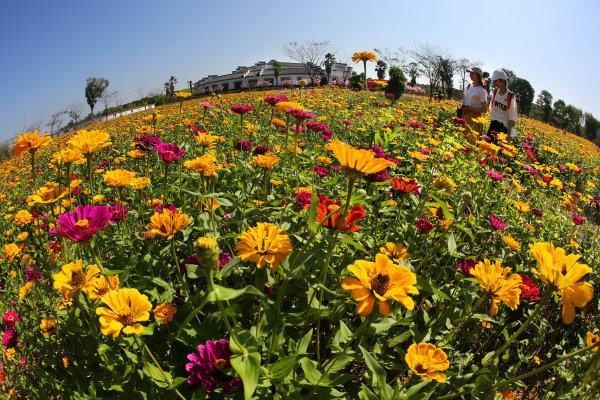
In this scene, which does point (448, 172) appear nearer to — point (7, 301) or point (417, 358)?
point (417, 358)

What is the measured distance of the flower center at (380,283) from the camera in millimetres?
1098

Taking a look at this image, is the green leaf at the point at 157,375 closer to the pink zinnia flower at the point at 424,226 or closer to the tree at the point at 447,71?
the pink zinnia flower at the point at 424,226

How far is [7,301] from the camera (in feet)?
9.29

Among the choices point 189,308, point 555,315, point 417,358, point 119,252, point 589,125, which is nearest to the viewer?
point 417,358

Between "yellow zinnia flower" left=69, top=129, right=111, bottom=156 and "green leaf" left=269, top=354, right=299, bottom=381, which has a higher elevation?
"yellow zinnia flower" left=69, top=129, right=111, bottom=156

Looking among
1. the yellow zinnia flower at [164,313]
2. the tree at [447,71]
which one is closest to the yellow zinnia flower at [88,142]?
the yellow zinnia flower at [164,313]

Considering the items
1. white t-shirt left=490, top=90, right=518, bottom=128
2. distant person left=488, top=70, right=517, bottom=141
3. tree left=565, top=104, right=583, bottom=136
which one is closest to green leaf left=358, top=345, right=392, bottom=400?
distant person left=488, top=70, right=517, bottom=141

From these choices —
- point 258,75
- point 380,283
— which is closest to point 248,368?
point 380,283

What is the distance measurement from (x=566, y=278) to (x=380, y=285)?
55 centimetres

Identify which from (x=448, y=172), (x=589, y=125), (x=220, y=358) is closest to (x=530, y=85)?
(x=589, y=125)

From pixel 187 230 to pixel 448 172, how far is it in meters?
2.45

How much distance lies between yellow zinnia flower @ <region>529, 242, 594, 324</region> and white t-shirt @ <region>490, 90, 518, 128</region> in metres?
4.84

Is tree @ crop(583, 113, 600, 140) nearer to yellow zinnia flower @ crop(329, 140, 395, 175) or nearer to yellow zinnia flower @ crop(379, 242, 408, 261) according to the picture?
yellow zinnia flower @ crop(379, 242, 408, 261)

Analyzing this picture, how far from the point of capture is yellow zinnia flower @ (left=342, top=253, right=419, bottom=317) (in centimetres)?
107
